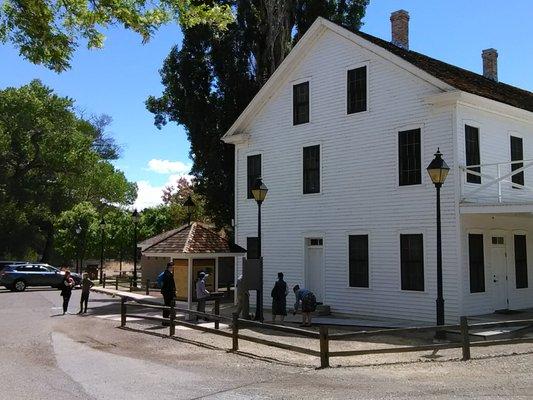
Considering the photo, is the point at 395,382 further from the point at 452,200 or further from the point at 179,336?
the point at 452,200

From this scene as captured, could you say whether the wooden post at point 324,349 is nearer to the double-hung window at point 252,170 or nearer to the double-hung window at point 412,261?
the double-hung window at point 412,261

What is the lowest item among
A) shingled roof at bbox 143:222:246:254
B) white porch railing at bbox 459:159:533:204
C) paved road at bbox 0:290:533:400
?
paved road at bbox 0:290:533:400

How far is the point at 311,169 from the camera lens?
71.1 feet

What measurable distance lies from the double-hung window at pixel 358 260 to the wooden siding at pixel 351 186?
0.25 metres

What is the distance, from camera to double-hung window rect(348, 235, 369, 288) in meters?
19.6

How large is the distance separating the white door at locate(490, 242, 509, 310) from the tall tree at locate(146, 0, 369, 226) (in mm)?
14480

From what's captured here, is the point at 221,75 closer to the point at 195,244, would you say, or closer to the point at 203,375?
the point at 195,244

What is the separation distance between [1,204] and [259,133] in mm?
35911

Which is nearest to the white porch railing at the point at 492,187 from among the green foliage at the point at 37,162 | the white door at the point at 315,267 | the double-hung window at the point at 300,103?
the white door at the point at 315,267

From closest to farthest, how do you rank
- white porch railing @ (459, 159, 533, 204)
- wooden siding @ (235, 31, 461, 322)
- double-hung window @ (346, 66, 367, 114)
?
white porch railing @ (459, 159, 533, 204) < wooden siding @ (235, 31, 461, 322) < double-hung window @ (346, 66, 367, 114)

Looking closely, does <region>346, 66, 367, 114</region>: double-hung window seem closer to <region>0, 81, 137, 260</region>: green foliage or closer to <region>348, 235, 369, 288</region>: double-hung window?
<region>348, 235, 369, 288</region>: double-hung window


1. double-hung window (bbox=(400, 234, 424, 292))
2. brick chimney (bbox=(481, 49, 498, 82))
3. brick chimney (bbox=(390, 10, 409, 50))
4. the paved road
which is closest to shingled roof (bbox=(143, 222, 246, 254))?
the paved road

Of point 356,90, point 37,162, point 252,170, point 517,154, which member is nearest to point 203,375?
point 356,90

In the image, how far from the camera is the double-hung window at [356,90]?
2022 centimetres
